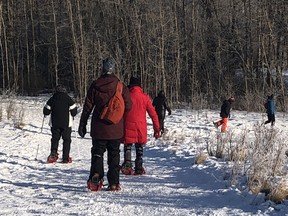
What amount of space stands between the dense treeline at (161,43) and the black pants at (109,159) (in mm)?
27687

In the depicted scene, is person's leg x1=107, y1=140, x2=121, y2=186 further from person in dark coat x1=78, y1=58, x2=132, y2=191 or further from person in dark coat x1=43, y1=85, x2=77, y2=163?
person in dark coat x1=43, y1=85, x2=77, y2=163

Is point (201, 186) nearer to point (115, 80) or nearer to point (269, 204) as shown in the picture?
point (269, 204)

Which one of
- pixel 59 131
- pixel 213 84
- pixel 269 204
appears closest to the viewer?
pixel 269 204

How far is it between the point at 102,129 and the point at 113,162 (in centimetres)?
57

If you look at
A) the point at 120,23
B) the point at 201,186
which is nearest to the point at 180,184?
the point at 201,186

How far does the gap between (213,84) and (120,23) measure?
32.4ft

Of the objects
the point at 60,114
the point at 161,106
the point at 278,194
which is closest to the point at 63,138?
the point at 60,114

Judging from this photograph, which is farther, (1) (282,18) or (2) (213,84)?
(2) (213,84)

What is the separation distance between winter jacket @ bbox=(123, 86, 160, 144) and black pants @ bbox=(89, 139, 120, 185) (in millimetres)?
1361

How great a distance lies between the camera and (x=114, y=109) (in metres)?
7.20

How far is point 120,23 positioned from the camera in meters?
42.8

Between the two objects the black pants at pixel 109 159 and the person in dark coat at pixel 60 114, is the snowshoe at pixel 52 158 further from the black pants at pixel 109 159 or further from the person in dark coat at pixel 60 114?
the black pants at pixel 109 159

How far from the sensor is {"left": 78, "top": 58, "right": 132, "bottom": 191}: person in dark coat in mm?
7219

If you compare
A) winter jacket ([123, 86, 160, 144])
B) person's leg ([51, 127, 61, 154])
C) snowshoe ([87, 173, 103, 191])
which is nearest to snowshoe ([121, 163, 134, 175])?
winter jacket ([123, 86, 160, 144])
